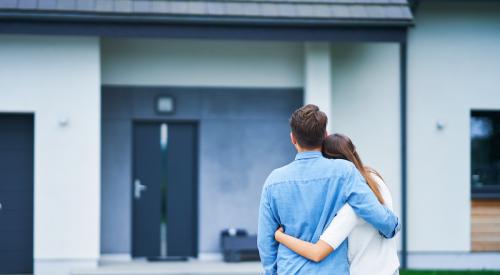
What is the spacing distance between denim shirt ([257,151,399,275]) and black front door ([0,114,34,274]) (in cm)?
768

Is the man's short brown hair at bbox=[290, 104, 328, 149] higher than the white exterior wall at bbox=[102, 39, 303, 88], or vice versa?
the white exterior wall at bbox=[102, 39, 303, 88]

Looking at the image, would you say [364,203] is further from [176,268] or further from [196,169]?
[196,169]

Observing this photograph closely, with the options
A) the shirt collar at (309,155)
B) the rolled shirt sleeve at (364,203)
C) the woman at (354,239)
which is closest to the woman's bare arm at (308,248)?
the woman at (354,239)

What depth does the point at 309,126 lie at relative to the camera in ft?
10.9

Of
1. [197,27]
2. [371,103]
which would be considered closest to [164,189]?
[197,27]

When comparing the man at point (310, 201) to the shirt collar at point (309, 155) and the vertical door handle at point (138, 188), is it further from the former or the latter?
the vertical door handle at point (138, 188)

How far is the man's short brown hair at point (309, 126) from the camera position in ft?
10.8

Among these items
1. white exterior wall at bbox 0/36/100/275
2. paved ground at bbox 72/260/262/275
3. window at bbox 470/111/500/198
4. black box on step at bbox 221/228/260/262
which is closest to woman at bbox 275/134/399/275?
paved ground at bbox 72/260/262/275

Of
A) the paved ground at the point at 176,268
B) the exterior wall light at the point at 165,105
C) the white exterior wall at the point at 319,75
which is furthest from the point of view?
the exterior wall light at the point at 165,105

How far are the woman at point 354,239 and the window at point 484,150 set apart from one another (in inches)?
334

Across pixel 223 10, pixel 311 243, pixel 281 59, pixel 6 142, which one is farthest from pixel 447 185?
pixel 311 243

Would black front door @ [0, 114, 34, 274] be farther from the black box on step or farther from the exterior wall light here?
the black box on step

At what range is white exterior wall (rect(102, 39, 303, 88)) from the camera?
11164mm

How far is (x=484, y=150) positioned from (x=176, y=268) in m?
4.71
